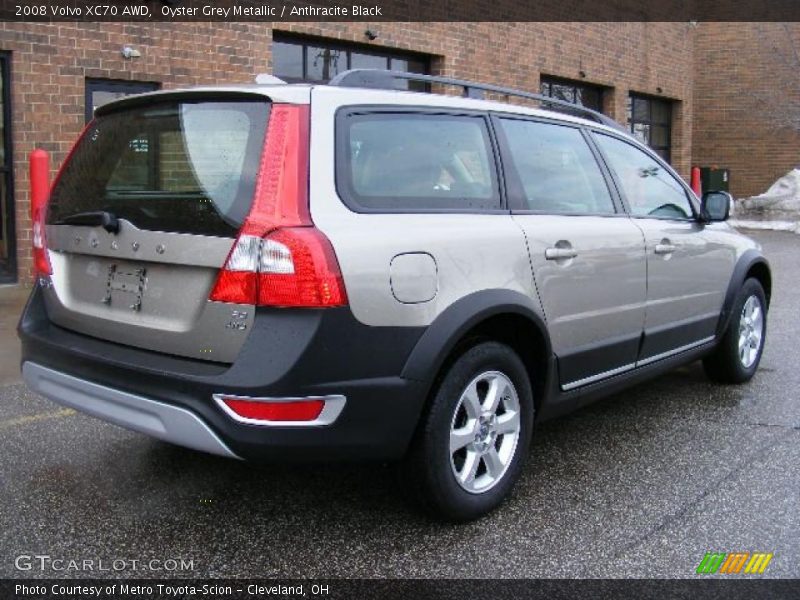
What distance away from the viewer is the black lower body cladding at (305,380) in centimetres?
277

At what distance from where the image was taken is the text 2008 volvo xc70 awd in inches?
111

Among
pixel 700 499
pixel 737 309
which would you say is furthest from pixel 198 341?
pixel 737 309

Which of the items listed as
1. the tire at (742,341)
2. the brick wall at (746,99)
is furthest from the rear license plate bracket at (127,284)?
the brick wall at (746,99)

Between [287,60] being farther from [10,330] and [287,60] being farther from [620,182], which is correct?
[620,182]

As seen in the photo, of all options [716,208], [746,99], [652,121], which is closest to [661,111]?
[652,121]

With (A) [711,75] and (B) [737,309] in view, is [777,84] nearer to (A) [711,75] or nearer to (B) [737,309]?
(A) [711,75]

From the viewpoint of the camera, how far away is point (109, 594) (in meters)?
2.81

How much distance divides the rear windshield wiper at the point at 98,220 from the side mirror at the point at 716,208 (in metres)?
3.49

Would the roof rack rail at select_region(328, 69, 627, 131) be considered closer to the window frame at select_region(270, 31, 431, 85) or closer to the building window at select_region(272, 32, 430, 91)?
the building window at select_region(272, 32, 430, 91)

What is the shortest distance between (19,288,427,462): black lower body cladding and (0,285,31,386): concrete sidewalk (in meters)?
3.03

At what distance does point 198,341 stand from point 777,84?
22.3 metres

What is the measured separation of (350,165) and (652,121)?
16.8 metres

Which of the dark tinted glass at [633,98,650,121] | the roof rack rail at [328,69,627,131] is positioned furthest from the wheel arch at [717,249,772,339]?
the dark tinted glass at [633,98,650,121]

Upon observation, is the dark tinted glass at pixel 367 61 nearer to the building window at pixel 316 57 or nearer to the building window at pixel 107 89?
the building window at pixel 316 57
